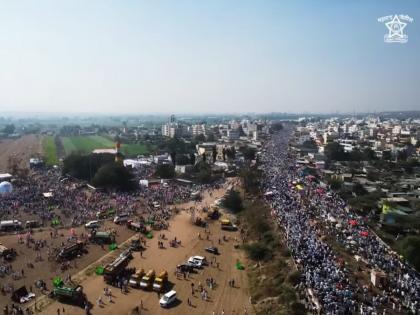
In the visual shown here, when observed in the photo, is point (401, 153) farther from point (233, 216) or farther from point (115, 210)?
point (115, 210)

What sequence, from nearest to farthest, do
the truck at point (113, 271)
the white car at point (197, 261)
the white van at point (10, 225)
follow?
the truck at point (113, 271) → the white car at point (197, 261) → the white van at point (10, 225)

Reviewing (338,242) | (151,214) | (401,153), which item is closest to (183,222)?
(151,214)

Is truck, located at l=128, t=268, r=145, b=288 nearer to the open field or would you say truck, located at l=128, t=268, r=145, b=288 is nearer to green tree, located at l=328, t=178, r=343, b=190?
green tree, located at l=328, t=178, r=343, b=190

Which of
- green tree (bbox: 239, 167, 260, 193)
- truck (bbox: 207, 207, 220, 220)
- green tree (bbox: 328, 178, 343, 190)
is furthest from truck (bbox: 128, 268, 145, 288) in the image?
green tree (bbox: 328, 178, 343, 190)

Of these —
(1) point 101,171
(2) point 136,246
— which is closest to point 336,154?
(1) point 101,171

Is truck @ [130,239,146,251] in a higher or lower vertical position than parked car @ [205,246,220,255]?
higher

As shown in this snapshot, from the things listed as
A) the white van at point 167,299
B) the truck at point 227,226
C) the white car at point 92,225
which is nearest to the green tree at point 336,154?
the truck at point 227,226

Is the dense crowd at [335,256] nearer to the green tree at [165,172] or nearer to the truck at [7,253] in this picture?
the green tree at [165,172]
